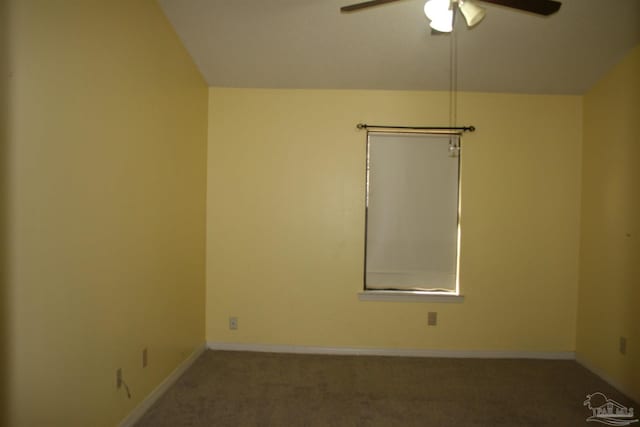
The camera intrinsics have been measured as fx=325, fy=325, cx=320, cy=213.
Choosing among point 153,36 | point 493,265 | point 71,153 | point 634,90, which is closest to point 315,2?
point 153,36

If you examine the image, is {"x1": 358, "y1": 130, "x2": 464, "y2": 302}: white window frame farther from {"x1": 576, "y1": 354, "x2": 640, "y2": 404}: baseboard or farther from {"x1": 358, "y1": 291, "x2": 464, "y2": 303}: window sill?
{"x1": 576, "y1": 354, "x2": 640, "y2": 404}: baseboard

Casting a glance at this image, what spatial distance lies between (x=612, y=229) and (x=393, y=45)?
91.3 inches

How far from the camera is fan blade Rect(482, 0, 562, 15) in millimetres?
1462

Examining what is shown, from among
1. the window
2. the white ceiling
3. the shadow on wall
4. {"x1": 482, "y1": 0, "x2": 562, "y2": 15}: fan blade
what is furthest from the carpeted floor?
the white ceiling

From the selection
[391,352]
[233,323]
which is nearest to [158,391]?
[233,323]

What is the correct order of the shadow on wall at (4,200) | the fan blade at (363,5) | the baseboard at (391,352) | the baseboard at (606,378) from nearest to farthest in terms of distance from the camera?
the shadow on wall at (4,200) → the fan blade at (363,5) → the baseboard at (606,378) → the baseboard at (391,352)

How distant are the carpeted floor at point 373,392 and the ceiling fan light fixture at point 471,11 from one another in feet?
7.78

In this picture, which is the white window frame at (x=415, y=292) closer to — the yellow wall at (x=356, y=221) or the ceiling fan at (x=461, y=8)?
the yellow wall at (x=356, y=221)

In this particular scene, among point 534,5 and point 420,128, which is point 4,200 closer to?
point 534,5

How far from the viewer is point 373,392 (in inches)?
94.6

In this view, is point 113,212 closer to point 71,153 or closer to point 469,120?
point 71,153

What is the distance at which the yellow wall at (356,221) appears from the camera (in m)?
3.04

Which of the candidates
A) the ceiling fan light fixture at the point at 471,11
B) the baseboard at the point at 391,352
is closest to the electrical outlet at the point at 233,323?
the baseboard at the point at 391,352

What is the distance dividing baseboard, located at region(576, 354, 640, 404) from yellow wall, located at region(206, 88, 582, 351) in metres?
0.14
